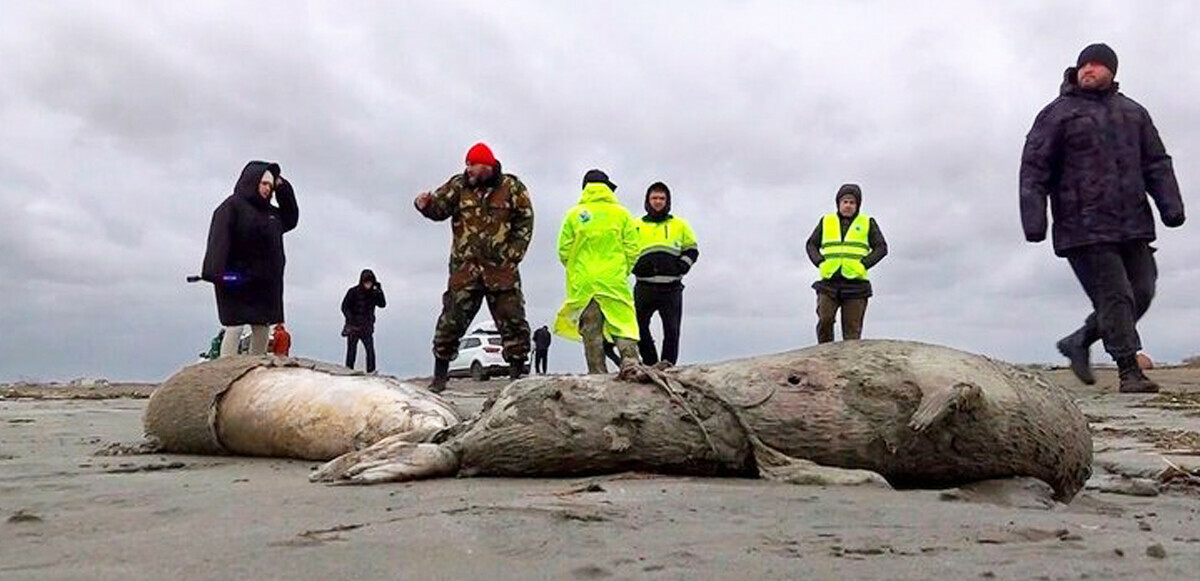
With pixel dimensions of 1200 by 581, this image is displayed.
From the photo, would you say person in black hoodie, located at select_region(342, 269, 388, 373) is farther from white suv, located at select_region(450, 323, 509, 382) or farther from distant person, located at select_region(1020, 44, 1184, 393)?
distant person, located at select_region(1020, 44, 1184, 393)

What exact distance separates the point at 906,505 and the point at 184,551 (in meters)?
1.64

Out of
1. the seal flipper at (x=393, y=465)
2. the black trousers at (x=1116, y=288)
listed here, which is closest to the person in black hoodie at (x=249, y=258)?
the seal flipper at (x=393, y=465)

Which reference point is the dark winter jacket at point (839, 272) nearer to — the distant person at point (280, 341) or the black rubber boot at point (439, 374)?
the black rubber boot at point (439, 374)

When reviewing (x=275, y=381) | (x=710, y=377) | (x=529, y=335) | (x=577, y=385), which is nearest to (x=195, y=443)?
(x=275, y=381)

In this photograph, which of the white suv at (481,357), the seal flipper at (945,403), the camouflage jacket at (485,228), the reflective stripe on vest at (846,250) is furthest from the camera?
the white suv at (481,357)

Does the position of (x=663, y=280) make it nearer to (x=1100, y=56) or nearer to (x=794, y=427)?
(x=1100, y=56)

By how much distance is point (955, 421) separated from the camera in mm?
3635

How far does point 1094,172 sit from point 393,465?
21.2 feet

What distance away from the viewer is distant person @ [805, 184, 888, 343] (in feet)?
36.4

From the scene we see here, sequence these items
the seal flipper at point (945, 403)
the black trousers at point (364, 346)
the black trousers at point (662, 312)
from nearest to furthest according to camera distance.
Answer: the seal flipper at point (945, 403) → the black trousers at point (662, 312) → the black trousers at point (364, 346)

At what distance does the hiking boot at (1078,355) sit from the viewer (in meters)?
8.95

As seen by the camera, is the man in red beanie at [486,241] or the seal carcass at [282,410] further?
the man in red beanie at [486,241]

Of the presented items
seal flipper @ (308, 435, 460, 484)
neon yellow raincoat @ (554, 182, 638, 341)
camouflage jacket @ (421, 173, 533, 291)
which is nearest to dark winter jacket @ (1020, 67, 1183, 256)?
neon yellow raincoat @ (554, 182, 638, 341)

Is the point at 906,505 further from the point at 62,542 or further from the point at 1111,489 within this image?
the point at 62,542
